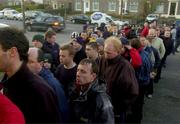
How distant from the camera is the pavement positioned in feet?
22.7

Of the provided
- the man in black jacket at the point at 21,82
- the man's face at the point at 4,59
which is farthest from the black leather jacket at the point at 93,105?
the man's face at the point at 4,59

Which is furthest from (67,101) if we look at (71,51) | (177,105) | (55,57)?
(177,105)

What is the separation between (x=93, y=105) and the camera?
10.7 ft

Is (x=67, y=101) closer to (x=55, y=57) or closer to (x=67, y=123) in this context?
(x=67, y=123)

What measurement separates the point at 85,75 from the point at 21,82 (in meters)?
1.25

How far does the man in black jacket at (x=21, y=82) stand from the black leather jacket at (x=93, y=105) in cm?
88

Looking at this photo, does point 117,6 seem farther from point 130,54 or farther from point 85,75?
point 85,75

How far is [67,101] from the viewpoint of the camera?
367cm

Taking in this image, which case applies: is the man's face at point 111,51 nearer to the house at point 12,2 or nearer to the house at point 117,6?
the house at point 117,6

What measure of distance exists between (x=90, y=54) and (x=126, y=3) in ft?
181

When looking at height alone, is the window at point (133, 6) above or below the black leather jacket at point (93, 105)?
below

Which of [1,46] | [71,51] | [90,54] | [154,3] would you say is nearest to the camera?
[1,46]

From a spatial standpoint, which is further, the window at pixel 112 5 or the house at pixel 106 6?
the window at pixel 112 5

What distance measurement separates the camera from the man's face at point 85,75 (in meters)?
3.41
